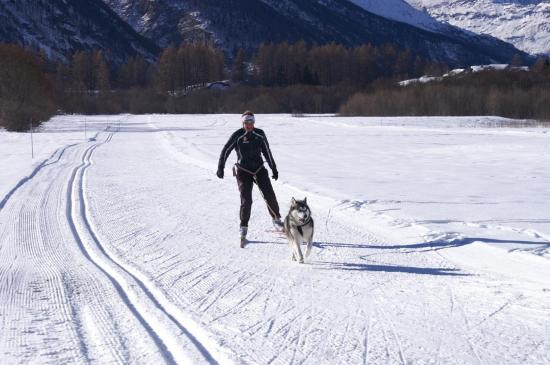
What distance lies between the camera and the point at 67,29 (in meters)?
169

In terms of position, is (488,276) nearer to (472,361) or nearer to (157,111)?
(472,361)

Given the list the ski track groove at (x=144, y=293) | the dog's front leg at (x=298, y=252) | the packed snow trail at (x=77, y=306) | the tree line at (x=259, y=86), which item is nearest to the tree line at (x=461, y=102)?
the tree line at (x=259, y=86)

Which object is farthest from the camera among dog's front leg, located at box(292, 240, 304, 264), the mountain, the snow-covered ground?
the mountain

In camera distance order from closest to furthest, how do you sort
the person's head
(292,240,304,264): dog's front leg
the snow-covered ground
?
the snow-covered ground < (292,240,304,264): dog's front leg < the person's head

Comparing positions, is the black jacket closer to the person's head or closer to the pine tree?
the person's head

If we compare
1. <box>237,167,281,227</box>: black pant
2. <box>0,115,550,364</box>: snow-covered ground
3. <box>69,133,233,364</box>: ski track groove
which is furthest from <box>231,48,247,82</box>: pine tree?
<box>237,167,281,227</box>: black pant

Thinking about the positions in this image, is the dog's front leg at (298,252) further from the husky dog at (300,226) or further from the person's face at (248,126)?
the person's face at (248,126)

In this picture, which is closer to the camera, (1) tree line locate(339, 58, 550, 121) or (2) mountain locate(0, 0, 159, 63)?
(1) tree line locate(339, 58, 550, 121)

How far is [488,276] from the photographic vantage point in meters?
7.37

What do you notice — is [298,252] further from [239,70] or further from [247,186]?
[239,70]

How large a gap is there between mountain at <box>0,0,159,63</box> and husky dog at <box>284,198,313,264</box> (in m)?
151

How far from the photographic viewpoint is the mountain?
154 meters

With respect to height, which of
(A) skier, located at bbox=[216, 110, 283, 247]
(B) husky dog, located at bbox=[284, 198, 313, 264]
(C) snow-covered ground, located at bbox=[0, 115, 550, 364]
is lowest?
(C) snow-covered ground, located at bbox=[0, 115, 550, 364]

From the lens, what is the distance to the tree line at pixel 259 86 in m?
55.2
